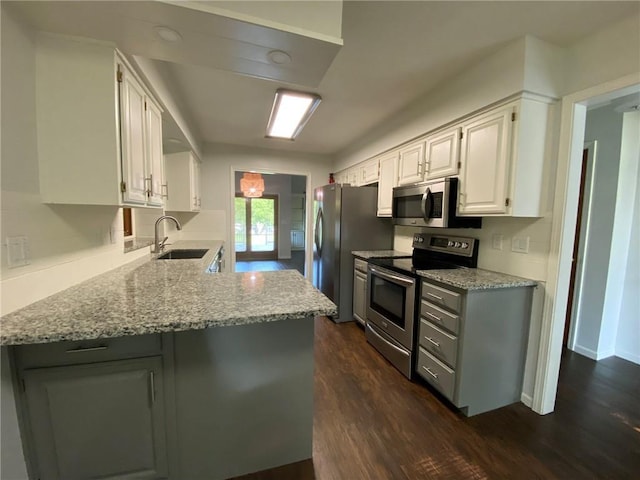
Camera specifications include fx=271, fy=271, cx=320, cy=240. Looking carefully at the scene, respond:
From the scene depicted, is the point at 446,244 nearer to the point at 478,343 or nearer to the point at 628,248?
the point at 478,343

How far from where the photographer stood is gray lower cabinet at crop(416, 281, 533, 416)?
5.76ft

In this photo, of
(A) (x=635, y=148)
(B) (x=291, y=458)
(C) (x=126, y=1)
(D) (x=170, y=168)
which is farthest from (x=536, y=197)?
(D) (x=170, y=168)

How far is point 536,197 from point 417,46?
4.13 ft

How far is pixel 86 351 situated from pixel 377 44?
2225mm

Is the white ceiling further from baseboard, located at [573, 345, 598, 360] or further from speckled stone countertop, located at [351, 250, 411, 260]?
baseboard, located at [573, 345, 598, 360]

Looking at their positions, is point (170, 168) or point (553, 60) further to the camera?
point (170, 168)

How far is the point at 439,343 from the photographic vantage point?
1.91m

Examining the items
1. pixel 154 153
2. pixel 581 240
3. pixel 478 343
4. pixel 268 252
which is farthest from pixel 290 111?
pixel 268 252

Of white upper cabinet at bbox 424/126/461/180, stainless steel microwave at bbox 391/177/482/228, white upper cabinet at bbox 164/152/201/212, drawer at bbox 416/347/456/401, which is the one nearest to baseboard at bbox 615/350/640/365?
stainless steel microwave at bbox 391/177/482/228

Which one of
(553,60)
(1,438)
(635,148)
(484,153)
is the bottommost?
(1,438)

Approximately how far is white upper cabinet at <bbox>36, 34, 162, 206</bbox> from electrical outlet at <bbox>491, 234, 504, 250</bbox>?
2489mm

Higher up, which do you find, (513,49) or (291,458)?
(513,49)

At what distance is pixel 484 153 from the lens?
6.26 ft

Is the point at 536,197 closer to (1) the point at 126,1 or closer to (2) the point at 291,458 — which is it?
(2) the point at 291,458
